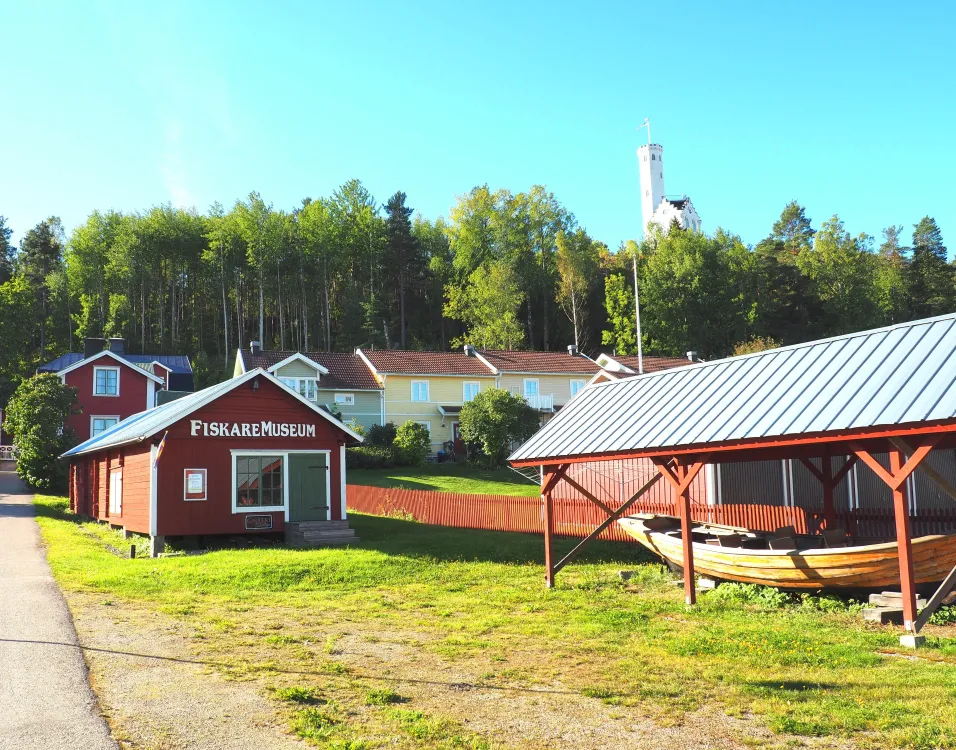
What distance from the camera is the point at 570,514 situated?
25.9 m

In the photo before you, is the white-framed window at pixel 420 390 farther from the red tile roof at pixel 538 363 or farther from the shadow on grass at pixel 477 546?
the shadow on grass at pixel 477 546

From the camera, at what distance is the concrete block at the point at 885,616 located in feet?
41.7

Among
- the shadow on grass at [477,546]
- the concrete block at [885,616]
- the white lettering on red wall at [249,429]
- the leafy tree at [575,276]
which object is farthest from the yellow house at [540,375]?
the concrete block at [885,616]

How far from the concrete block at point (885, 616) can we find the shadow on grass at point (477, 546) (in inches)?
276

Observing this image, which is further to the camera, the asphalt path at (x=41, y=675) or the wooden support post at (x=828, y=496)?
the wooden support post at (x=828, y=496)

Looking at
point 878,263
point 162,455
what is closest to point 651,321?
point 878,263

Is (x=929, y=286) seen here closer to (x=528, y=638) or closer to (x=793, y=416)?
(x=793, y=416)

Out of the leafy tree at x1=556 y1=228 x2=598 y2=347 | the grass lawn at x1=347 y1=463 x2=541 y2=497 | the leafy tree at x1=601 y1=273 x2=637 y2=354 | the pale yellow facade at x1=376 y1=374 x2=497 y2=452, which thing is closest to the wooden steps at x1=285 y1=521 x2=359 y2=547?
the grass lawn at x1=347 y1=463 x2=541 y2=497

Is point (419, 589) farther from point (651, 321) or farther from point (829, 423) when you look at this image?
point (651, 321)

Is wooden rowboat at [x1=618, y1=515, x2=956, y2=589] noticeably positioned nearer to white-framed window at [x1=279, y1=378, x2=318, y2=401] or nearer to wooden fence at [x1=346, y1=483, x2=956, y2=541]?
wooden fence at [x1=346, y1=483, x2=956, y2=541]

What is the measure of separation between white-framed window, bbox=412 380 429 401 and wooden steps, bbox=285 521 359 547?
27.6m

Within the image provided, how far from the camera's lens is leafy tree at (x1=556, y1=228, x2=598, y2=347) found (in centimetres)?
7144

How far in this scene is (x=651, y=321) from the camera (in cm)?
7000

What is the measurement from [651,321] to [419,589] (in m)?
56.4
